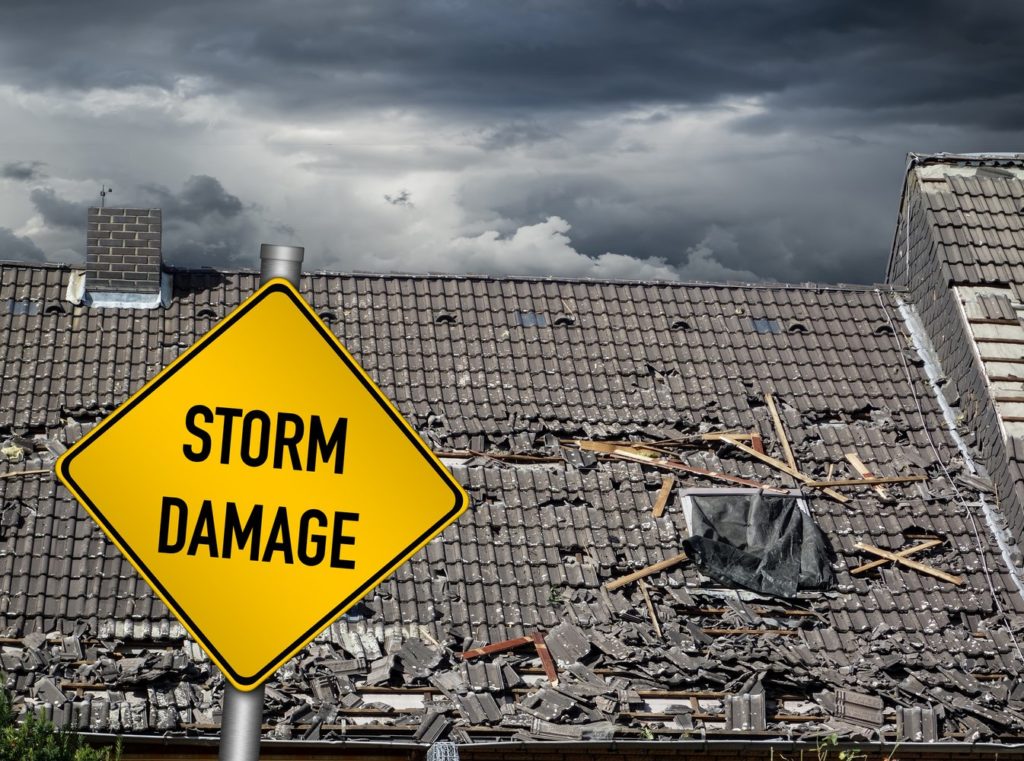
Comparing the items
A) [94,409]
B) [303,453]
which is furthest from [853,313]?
[303,453]

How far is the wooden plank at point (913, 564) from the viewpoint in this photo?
476 inches

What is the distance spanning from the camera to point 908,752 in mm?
10586

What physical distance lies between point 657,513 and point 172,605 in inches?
356

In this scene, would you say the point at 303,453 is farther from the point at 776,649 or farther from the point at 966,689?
the point at 966,689

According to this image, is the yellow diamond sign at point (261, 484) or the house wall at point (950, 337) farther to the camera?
the house wall at point (950, 337)

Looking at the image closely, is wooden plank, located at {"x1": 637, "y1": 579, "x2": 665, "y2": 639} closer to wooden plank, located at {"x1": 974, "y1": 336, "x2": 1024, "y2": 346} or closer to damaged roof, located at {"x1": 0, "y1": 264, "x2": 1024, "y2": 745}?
damaged roof, located at {"x1": 0, "y1": 264, "x2": 1024, "y2": 745}

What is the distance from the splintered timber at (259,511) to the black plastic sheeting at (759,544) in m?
8.55

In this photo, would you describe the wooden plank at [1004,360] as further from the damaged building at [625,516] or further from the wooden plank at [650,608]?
the wooden plank at [650,608]

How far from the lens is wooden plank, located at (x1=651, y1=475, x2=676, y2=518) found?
40.4ft

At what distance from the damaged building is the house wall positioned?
0.05 metres

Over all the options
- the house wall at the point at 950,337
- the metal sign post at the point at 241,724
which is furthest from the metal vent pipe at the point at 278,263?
the house wall at the point at 950,337

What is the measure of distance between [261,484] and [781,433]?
413 inches

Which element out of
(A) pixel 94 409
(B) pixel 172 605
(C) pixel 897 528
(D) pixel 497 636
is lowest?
(B) pixel 172 605

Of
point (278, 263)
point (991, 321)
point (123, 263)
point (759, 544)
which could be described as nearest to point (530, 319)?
point (759, 544)
